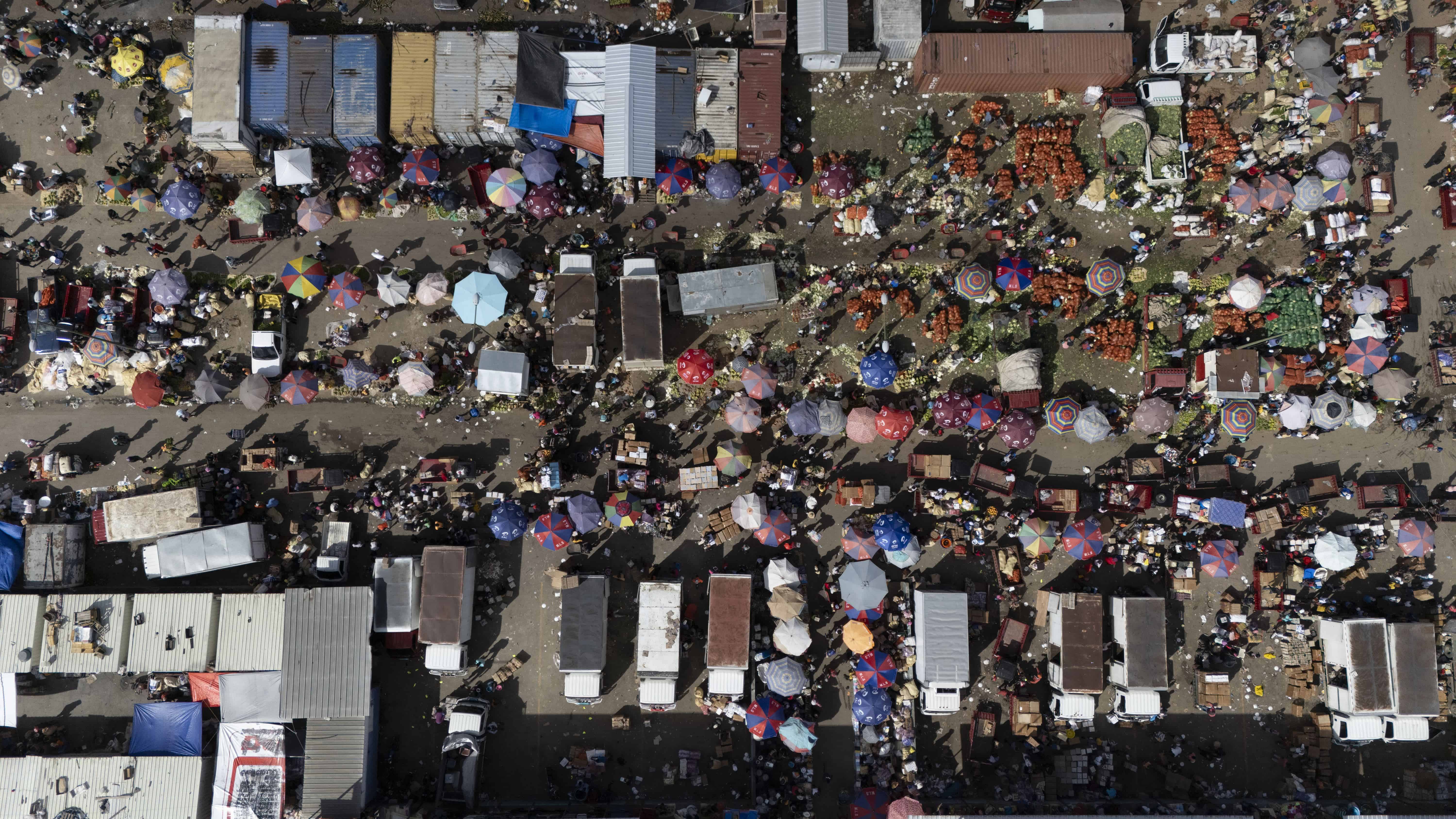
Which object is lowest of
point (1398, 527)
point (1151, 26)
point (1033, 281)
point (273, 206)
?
point (1398, 527)

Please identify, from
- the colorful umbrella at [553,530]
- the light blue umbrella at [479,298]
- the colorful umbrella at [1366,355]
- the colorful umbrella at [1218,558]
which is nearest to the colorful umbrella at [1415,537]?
the colorful umbrella at [1366,355]

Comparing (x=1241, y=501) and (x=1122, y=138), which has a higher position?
(x=1122, y=138)

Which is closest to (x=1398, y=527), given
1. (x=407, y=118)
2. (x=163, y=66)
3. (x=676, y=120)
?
(x=676, y=120)

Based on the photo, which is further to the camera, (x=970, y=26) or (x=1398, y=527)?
(x=970, y=26)

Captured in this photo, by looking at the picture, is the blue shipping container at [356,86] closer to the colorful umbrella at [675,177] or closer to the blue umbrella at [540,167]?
the blue umbrella at [540,167]

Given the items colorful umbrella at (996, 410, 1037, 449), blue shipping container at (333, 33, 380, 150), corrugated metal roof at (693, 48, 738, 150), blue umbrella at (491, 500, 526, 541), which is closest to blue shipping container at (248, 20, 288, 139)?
blue shipping container at (333, 33, 380, 150)

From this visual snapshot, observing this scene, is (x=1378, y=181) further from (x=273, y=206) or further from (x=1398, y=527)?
(x=273, y=206)
